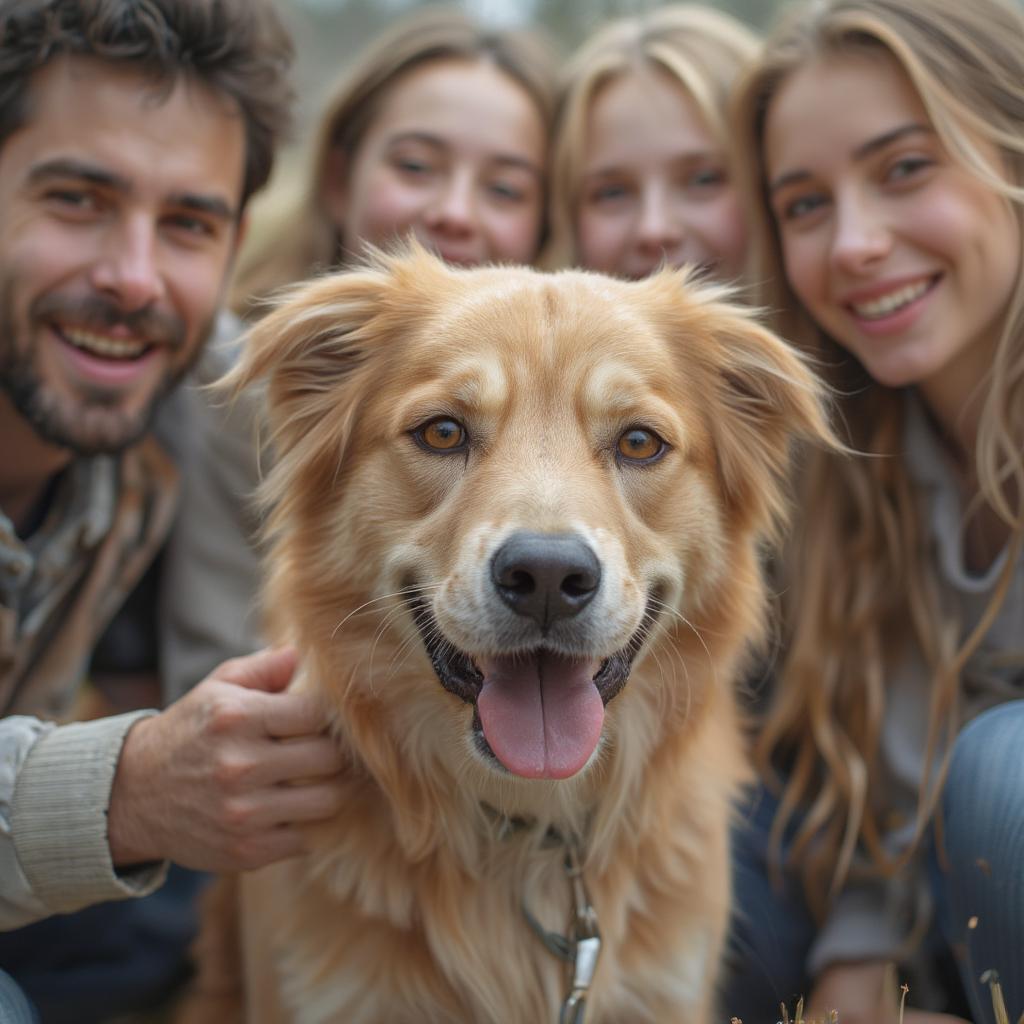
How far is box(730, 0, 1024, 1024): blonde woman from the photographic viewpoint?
10.0 feet

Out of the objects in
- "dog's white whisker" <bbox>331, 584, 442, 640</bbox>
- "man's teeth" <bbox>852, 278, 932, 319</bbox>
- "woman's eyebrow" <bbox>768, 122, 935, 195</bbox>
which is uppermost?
"woman's eyebrow" <bbox>768, 122, 935, 195</bbox>

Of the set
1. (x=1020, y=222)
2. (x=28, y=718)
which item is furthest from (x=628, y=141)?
(x=28, y=718)

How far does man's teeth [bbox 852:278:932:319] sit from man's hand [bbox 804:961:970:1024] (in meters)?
1.84

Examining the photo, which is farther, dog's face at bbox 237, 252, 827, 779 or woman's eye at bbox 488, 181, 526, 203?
woman's eye at bbox 488, 181, 526, 203

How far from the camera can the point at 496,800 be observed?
2.62 metres

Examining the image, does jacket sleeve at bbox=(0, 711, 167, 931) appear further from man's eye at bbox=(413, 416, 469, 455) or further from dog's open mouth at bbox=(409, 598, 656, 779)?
man's eye at bbox=(413, 416, 469, 455)

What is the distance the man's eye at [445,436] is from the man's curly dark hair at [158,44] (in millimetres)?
1392

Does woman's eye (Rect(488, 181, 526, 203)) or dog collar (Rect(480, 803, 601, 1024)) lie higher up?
woman's eye (Rect(488, 181, 526, 203))

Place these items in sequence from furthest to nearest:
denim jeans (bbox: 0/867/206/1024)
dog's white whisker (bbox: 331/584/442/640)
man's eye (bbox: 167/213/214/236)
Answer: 1. denim jeans (bbox: 0/867/206/1024)
2. man's eye (bbox: 167/213/214/236)
3. dog's white whisker (bbox: 331/584/442/640)

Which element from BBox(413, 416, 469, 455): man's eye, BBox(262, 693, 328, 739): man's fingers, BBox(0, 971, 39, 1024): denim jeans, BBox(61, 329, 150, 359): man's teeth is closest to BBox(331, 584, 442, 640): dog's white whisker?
BBox(262, 693, 328, 739): man's fingers

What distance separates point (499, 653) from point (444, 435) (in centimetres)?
53

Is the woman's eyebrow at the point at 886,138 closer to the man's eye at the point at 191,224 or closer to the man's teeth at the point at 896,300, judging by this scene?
the man's teeth at the point at 896,300

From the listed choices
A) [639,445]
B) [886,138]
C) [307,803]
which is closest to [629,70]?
[886,138]

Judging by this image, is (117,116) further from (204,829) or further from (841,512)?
(841,512)
